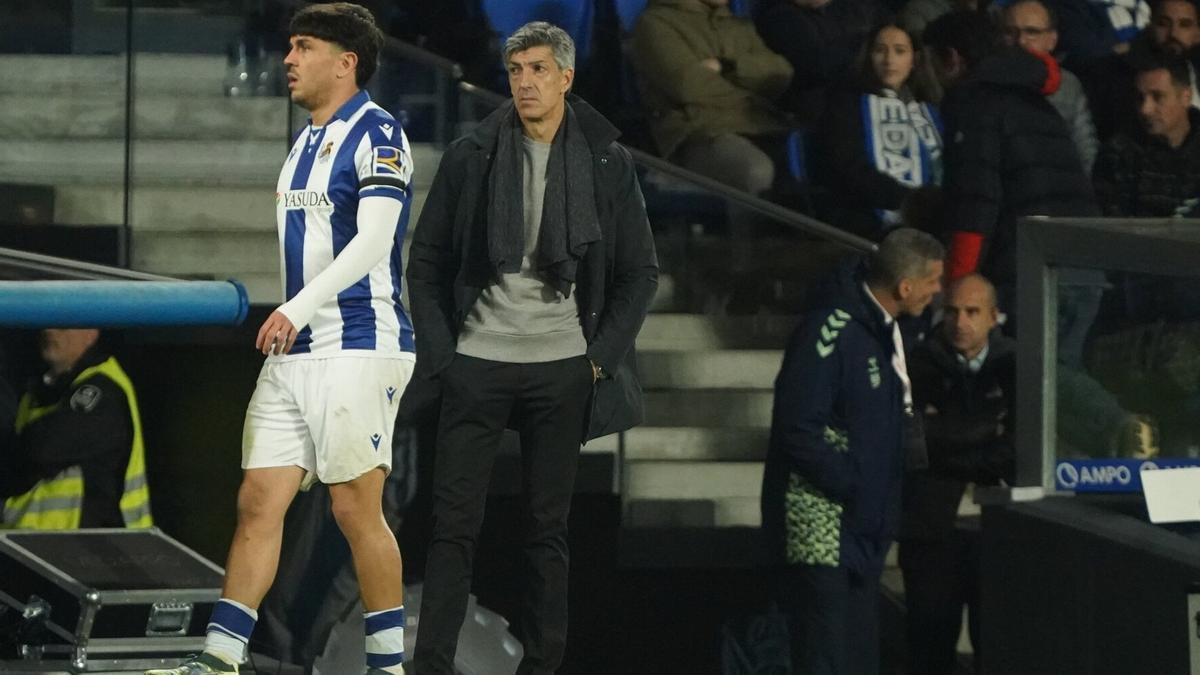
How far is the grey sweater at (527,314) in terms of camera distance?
18.3ft

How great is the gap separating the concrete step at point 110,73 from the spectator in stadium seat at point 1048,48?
10.9ft

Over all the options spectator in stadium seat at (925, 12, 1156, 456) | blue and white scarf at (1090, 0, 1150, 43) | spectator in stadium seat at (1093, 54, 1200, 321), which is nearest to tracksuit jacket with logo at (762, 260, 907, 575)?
spectator in stadium seat at (925, 12, 1156, 456)

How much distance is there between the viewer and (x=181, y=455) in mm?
7285

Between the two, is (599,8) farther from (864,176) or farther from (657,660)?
(657,660)

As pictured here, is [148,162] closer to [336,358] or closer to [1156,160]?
[336,358]

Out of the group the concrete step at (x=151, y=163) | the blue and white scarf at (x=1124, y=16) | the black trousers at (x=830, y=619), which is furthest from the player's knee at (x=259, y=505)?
the blue and white scarf at (x=1124, y=16)

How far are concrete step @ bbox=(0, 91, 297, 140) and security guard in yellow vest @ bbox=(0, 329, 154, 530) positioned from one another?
650mm

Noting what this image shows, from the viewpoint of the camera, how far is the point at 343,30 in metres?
5.29

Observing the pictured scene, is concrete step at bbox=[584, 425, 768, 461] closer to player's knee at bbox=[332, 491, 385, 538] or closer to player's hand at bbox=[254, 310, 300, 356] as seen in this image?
player's knee at bbox=[332, 491, 385, 538]

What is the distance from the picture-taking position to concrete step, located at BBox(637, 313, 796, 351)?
24.3 feet

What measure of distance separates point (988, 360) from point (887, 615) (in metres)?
0.93

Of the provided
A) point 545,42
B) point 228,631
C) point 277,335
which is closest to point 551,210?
point 545,42

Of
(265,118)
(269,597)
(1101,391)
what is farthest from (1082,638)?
(265,118)

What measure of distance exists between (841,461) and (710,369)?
23.0 inches
